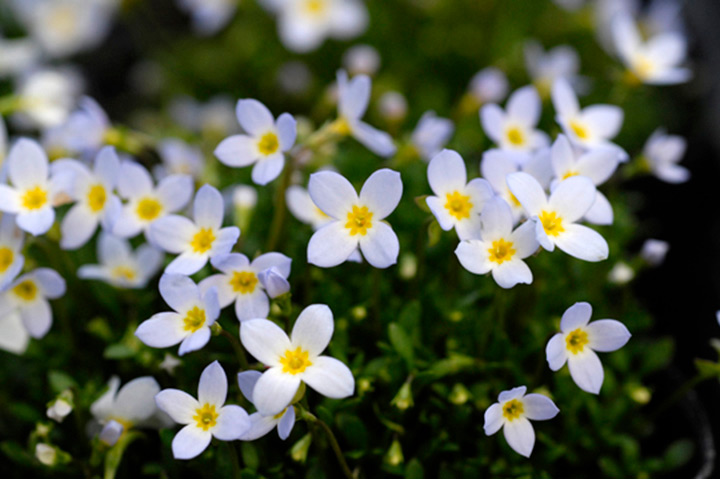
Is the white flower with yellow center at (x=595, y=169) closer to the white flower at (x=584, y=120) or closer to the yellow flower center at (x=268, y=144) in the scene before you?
the white flower at (x=584, y=120)

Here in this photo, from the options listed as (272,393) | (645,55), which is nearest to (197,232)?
(272,393)

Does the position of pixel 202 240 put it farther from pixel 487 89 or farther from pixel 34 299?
pixel 487 89

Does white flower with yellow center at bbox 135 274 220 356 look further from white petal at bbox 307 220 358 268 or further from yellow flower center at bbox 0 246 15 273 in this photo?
yellow flower center at bbox 0 246 15 273

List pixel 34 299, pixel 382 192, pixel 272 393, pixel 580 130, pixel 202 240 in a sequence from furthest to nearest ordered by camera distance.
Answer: pixel 580 130, pixel 34 299, pixel 202 240, pixel 382 192, pixel 272 393

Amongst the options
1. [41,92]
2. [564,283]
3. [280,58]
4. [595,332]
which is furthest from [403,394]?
[280,58]

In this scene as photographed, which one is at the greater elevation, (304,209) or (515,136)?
(515,136)

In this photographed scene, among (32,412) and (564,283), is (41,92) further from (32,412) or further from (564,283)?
(564,283)

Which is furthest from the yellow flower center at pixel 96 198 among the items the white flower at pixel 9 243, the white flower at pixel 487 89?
the white flower at pixel 487 89
